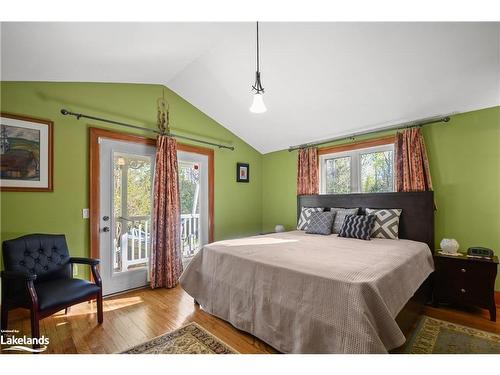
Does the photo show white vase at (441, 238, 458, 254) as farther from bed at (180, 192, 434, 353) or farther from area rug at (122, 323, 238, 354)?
area rug at (122, 323, 238, 354)

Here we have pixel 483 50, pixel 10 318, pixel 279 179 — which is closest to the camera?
pixel 483 50

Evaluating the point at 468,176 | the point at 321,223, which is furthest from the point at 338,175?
the point at 468,176

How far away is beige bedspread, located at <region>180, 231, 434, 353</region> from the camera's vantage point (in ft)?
4.60

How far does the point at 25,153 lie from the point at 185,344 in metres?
2.43

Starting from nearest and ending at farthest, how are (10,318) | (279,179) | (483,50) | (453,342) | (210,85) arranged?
(453,342) → (483,50) → (10,318) → (210,85) → (279,179)

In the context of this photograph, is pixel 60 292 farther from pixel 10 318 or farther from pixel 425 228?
pixel 425 228

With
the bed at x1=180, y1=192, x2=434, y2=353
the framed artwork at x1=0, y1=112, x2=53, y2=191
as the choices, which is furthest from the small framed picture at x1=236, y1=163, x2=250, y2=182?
the framed artwork at x1=0, y1=112, x2=53, y2=191

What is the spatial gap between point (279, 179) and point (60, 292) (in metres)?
3.53

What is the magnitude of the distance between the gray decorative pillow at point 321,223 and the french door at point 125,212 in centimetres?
225

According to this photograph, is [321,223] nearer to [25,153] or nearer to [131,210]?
[131,210]

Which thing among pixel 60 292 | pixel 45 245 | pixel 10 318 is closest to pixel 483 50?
pixel 60 292

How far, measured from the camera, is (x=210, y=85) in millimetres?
3342

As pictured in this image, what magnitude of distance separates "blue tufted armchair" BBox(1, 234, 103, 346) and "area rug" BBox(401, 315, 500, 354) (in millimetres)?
2638

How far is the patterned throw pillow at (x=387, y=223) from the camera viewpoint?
288 cm
